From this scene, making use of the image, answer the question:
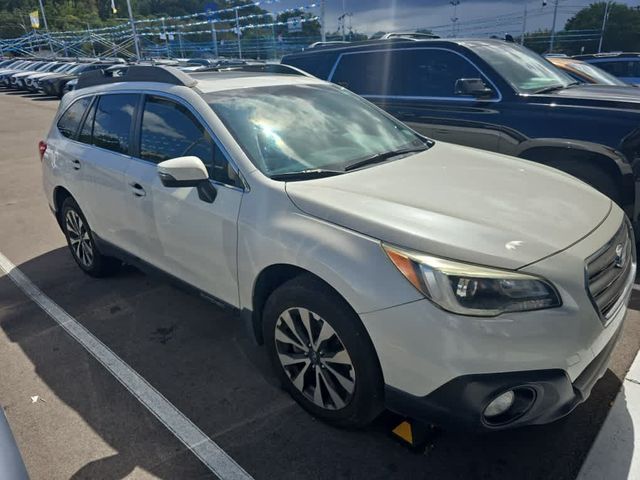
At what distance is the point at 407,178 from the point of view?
8.71ft

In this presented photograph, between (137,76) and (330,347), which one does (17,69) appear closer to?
(137,76)

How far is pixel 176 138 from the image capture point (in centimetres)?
310

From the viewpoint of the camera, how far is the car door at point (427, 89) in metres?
4.82

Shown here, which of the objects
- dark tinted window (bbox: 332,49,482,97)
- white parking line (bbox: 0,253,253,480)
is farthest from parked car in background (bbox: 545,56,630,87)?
white parking line (bbox: 0,253,253,480)

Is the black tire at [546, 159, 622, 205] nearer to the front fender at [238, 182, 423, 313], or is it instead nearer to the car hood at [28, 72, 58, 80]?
the front fender at [238, 182, 423, 313]

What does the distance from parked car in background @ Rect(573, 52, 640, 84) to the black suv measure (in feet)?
25.2

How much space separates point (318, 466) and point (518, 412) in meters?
0.95

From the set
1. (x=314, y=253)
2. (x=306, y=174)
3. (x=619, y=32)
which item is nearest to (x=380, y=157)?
(x=306, y=174)

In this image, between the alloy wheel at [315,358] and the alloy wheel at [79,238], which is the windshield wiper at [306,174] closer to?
the alloy wheel at [315,358]

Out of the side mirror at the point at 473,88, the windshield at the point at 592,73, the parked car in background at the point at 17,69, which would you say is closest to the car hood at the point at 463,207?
the side mirror at the point at 473,88

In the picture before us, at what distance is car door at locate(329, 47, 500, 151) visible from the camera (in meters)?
4.82

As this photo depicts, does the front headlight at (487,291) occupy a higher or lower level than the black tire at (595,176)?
higher

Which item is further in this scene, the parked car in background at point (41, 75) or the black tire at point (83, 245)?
the parked car in background at point (41, 75)

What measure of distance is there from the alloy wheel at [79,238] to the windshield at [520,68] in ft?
13.8
